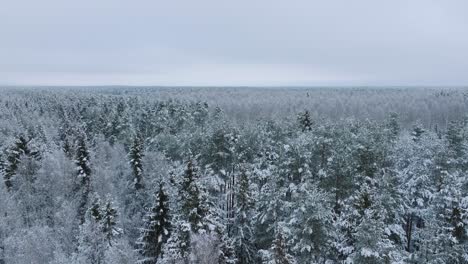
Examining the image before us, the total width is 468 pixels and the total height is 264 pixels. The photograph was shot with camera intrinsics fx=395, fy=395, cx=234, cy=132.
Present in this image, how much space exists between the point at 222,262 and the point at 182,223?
3.26 meters

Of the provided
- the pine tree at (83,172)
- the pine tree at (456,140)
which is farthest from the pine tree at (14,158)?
the pine tree at (456,140)

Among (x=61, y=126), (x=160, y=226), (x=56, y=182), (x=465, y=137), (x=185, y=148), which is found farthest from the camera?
(x=61, y=126)

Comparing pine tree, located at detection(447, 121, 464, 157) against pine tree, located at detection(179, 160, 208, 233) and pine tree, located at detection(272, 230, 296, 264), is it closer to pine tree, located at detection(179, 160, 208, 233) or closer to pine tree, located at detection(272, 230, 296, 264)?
pine tree, located at detection(272, 230, 296, 264)

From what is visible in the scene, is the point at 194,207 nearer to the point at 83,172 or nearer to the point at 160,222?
the point at 160,222

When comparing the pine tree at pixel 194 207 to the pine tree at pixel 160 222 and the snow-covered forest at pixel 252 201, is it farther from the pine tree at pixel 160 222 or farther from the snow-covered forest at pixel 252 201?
the pine tree at pixel 160 222

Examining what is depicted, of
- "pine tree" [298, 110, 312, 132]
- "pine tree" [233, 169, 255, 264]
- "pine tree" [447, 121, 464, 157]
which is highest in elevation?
"pine tree" [447, 121, 464, 157]

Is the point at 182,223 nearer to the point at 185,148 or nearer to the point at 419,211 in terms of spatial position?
the point at 419,211

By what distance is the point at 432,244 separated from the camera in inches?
784

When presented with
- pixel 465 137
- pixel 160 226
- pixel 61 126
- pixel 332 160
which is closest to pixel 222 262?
pixel 160 226

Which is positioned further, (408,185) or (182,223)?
(408,185)

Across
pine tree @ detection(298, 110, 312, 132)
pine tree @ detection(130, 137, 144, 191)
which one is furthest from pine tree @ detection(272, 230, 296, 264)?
pine tree @ detection(298, 110, 312, 132)

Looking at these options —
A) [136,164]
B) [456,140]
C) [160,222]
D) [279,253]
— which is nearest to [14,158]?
[136,164]

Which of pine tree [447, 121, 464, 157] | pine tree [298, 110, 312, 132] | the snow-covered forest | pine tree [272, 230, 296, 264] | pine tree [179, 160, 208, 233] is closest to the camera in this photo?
pine tree [272, 230, 296, 264]

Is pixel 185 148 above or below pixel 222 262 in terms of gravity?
above
